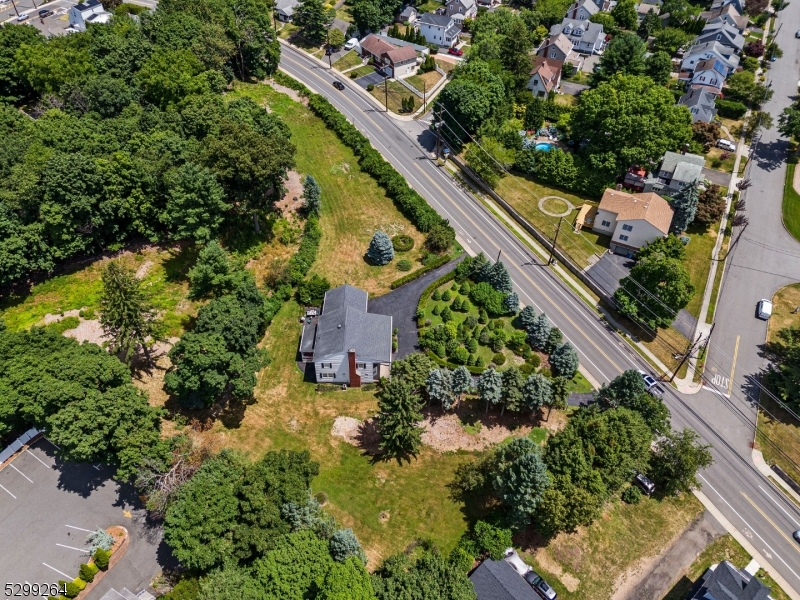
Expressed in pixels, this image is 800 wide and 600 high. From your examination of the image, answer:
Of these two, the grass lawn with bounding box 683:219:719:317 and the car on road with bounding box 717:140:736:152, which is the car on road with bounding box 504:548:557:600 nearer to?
the grass lawn with bounding box 683:219:719:317

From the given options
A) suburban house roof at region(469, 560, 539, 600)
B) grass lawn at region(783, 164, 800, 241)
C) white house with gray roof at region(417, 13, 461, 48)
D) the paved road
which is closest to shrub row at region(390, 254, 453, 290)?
the paved road

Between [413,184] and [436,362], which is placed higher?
[413,184]

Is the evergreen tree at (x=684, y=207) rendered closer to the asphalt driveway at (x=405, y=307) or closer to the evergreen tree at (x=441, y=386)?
the asphalt driveway at (x=405, y=307)

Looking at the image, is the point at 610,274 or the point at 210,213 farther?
the point at 610,274

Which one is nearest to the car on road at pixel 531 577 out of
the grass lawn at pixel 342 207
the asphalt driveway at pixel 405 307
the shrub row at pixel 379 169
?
the asphalt driveway at pixel 405 307

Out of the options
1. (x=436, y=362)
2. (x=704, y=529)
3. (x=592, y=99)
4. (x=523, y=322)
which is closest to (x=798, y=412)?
(x=704, y=529)

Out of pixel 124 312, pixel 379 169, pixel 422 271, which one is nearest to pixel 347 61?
pixel 379 169

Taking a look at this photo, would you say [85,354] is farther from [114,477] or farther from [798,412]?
[798,412]
